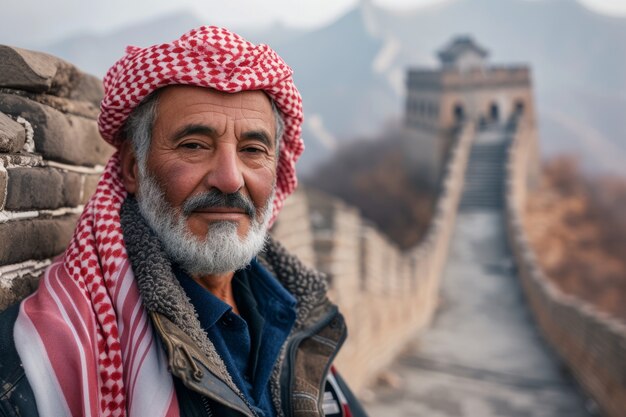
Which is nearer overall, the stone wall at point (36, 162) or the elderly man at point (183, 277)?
the elderly man at point (183, 277)

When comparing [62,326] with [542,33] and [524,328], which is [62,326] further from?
[542,33]

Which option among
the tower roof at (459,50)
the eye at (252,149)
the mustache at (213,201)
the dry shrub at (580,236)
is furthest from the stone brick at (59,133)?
the tower roof at (459,50)

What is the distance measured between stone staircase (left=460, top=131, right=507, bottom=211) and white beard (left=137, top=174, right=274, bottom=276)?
804 inches

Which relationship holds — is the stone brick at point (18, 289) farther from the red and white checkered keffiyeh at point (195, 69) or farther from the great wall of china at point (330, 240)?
the red and white checkered keffiyeh at point (195, 69)

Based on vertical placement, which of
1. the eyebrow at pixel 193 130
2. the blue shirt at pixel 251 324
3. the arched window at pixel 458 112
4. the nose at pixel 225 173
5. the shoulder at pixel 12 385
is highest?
the eyebrow at pixel 193 130

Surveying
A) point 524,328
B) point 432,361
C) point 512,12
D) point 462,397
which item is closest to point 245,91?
point 462,397

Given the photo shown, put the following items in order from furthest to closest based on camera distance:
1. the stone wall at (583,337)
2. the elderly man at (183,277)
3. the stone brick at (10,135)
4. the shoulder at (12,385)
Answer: the stone wall at (583,337) < the stone brick at (10,135) < the elderly man at (183,277) < the shoulder at (12,385)

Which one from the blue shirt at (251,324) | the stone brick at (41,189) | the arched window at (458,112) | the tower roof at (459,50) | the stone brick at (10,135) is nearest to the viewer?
the stone brick at (10,135)

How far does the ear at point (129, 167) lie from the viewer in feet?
7.66

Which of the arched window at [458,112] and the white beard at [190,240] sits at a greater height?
the white beard at [190,240]

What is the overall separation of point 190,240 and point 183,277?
16 centimetres

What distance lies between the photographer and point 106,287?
2012 millimetres

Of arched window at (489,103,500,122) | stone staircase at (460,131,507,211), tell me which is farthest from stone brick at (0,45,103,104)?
arched window at (489,103,500,122)

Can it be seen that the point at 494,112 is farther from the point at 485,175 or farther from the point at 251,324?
the point at 251,324
